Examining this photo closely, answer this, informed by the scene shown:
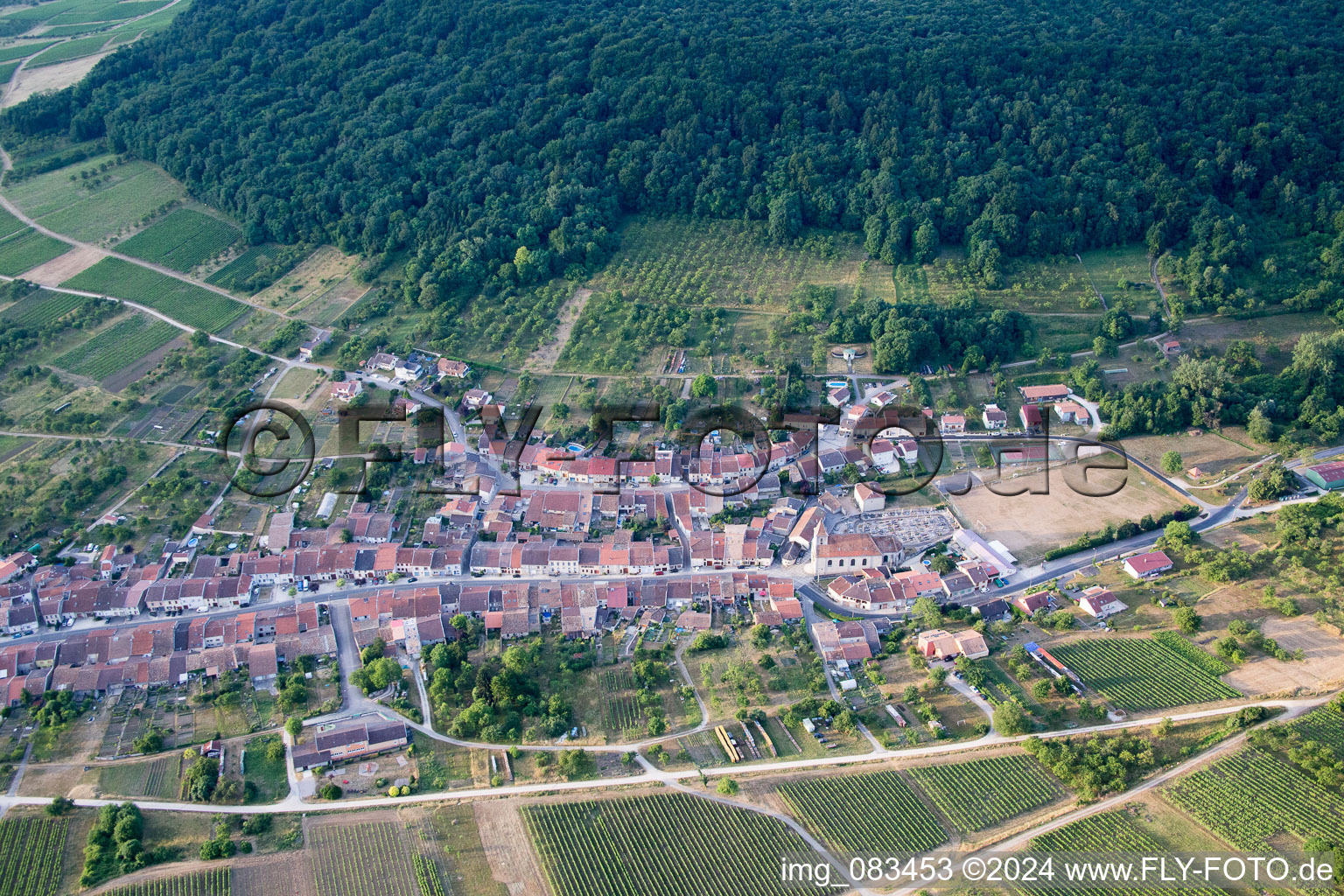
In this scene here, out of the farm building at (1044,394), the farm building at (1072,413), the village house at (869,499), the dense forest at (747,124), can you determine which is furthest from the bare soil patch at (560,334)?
the farm building at (1072,413)

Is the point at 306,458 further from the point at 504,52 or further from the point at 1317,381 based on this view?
the point at 1317,381

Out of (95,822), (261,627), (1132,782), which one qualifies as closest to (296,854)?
(95,822)

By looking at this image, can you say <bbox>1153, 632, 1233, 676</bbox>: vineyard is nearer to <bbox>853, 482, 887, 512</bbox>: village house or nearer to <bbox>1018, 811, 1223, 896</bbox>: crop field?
<bbox>1018, 811, 1223, 896</bbox>: crop field

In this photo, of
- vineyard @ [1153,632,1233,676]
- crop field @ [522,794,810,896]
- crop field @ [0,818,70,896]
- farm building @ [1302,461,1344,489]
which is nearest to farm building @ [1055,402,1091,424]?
farm building @ [1302,461,1344,489]

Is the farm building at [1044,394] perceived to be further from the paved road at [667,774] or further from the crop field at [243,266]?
the crop field at [243,266]

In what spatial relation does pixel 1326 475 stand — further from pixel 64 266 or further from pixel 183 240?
pixel 64 266

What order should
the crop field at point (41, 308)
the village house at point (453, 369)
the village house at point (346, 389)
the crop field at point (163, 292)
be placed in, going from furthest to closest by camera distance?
the crop field at point (163, 292), the crop field at point (41, 308), the village house at point (453, 369), the village house at point (346, 389)

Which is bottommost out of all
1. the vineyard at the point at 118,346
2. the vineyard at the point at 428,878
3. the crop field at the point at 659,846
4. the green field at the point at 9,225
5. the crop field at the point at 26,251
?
the crop field at the point at 659,846
